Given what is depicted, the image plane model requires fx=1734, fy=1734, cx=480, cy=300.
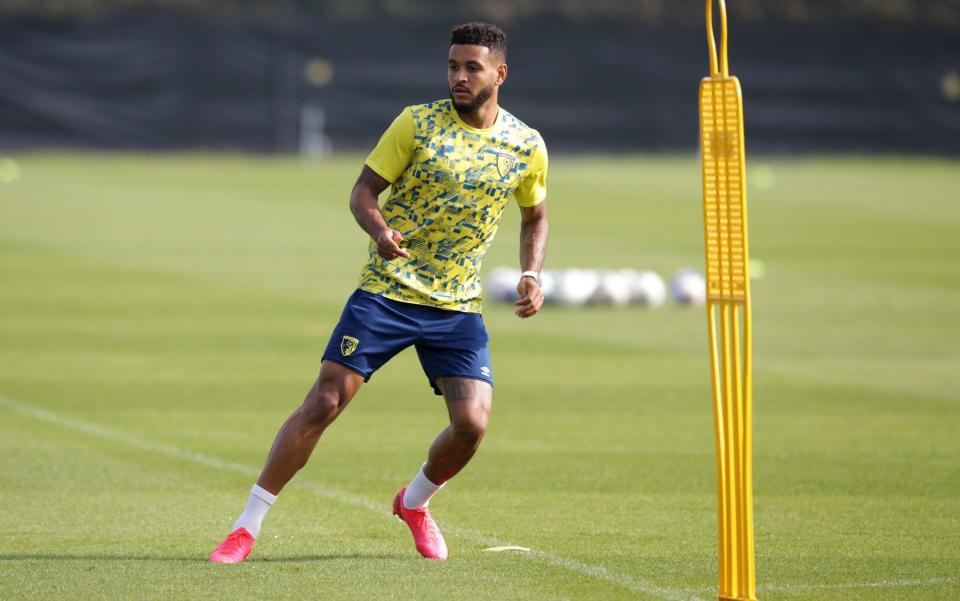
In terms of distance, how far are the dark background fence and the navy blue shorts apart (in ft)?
115

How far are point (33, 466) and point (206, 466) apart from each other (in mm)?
1009

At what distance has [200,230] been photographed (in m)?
28.1

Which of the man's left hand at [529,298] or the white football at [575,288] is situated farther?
the white football at [575,288]

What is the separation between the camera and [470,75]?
7535 millimetres

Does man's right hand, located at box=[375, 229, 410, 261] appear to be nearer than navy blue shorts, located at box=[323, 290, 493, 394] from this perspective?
Yes

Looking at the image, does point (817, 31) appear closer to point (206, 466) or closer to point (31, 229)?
point (31, 229)

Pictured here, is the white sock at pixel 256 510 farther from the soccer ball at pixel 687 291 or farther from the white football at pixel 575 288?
the soccer ball at pixel 687 291

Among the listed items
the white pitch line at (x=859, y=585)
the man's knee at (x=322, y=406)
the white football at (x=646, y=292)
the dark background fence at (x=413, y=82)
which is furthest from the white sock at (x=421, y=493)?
the dark background fence at (x=413, y=82)

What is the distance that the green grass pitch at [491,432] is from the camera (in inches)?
301

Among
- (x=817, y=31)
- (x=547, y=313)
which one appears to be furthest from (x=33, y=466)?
(x=817, y=31)

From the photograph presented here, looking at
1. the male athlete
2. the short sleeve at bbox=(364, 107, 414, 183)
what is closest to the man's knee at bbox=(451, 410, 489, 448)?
the male athlete

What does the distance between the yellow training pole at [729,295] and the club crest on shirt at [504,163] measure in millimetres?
1418

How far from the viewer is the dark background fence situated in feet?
137

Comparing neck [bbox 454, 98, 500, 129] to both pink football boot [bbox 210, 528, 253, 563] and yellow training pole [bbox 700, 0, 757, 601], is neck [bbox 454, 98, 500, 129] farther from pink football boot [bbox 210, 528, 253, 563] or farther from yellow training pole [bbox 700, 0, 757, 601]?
pink football boot [bbox 210, 528, 253, 563]
